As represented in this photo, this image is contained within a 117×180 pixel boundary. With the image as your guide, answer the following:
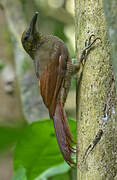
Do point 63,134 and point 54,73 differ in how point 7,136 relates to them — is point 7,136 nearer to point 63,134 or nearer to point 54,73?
point 63,134

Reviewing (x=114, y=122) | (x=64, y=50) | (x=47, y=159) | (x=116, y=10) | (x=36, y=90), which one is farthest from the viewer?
(x=36, y=90)

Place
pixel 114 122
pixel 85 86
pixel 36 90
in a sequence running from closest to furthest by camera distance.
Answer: pixel 114 122, pixel 85 86, pixel 36 90

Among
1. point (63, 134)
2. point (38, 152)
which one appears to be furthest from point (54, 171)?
point (63, 134)

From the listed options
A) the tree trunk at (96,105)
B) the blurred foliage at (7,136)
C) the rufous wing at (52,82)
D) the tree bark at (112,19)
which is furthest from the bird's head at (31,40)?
the tree bark at (112,19)

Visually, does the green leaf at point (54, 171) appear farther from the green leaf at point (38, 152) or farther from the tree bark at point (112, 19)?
the tree bark at point (112, 19)

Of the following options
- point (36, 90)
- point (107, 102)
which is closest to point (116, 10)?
point (107, 102)

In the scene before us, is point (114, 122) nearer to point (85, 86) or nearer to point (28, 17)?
point (85, 86)

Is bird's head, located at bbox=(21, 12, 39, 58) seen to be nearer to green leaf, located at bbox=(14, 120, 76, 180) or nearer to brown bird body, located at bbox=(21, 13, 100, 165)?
brown bird body, located at bbox=(21, 13, 100, 165)
